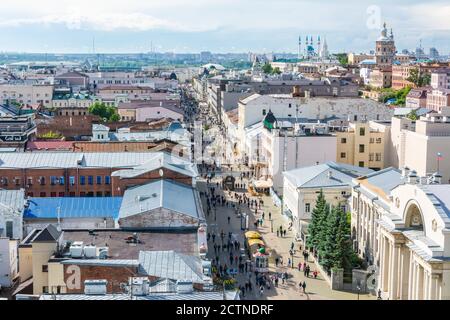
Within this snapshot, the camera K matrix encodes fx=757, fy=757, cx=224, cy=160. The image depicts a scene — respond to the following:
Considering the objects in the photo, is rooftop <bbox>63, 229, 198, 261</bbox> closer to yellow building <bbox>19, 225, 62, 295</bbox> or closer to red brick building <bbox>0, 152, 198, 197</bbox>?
yellow building <bbox>19, 225, 62, 295</bbox>

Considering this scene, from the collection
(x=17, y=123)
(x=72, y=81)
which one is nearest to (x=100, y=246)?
(x=17, y=123)

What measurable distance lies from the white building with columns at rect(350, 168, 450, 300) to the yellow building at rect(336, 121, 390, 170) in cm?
1535

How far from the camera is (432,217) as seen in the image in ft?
69.6

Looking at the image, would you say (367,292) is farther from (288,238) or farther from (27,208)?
(27,208)

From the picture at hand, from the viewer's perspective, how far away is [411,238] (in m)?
22.3

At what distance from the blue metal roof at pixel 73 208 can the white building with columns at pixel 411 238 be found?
10.2 metres

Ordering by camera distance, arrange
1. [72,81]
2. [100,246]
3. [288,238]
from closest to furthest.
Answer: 1. [100,246]
2. [288,238]
3. [72,81]

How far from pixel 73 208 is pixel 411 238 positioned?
14424 mm

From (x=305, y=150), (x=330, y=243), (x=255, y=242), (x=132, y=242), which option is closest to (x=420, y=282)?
(x=330, y=243)

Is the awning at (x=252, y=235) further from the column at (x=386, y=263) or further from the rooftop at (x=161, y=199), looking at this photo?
the column at (x=386, y=263)

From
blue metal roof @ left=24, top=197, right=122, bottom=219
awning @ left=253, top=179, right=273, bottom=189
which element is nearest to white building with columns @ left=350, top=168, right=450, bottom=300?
blue metal roof @ left=24, top=197, right=122, bottom=219
